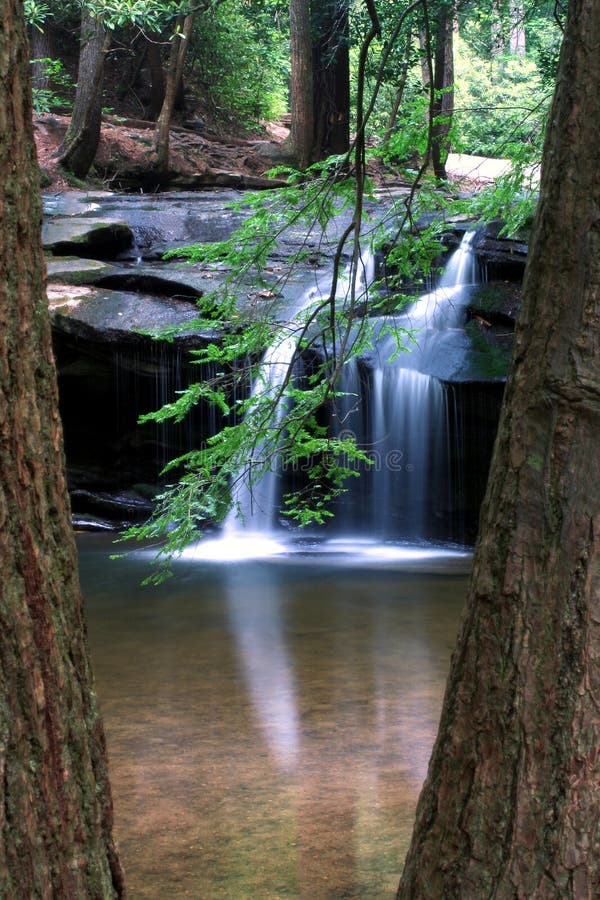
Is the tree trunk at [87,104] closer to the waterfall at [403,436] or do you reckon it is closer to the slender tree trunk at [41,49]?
the slender tree trunk at [41,49]

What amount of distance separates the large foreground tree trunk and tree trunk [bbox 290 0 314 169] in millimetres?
16399

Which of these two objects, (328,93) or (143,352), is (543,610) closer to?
(143,352)

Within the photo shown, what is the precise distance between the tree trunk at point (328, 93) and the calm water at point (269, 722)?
12347 millimetres

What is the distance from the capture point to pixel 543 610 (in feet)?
6.83

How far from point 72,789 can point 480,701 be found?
94cm

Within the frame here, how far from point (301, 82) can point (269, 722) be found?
15.5 meters

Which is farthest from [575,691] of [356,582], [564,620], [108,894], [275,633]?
[356,582]

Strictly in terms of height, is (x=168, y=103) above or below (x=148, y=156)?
above

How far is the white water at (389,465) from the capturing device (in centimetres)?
1095

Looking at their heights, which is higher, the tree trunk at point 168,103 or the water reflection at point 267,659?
the tree trunk at point 168,103

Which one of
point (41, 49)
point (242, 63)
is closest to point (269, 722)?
point (41, 49)

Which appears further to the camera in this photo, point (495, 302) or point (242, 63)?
point (242, 63)

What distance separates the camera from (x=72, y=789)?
5.90ft

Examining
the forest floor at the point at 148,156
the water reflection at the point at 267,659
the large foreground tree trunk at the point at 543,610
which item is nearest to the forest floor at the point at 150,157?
the forest floor at the point at 148,156
